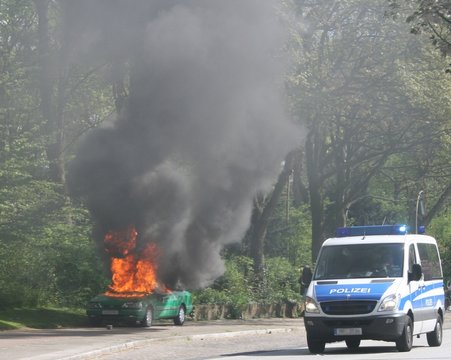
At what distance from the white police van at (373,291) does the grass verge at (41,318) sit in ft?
35.0

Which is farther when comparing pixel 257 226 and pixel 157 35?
pixel 257 226

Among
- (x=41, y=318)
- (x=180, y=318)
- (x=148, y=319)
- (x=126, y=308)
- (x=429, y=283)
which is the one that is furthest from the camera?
(x=180, y=318)

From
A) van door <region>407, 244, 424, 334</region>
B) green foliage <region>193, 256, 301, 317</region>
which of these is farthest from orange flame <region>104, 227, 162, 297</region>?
van door <region>407, 244, 424, 334</region>

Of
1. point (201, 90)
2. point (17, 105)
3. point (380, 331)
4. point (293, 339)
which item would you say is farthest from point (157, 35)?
point (380, 331)

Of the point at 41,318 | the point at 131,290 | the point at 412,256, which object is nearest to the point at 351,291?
the point at 412,256

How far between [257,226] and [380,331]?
2325cm

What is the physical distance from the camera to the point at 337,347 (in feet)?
75.5

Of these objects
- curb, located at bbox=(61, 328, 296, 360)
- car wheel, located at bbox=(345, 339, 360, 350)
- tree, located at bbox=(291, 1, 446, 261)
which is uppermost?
tree, located at bbox=(291, 1, 446, 261)

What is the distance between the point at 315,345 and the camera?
20.5 m

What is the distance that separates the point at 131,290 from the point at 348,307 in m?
12.2

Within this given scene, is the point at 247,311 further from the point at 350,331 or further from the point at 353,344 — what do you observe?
the point at 350,331

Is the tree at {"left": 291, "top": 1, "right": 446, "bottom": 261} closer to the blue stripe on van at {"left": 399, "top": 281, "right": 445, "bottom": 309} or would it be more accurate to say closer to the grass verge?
the grass verge

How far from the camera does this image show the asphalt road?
65.6 ft

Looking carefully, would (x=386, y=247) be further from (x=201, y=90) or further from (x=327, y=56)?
(x=327, y=56)
